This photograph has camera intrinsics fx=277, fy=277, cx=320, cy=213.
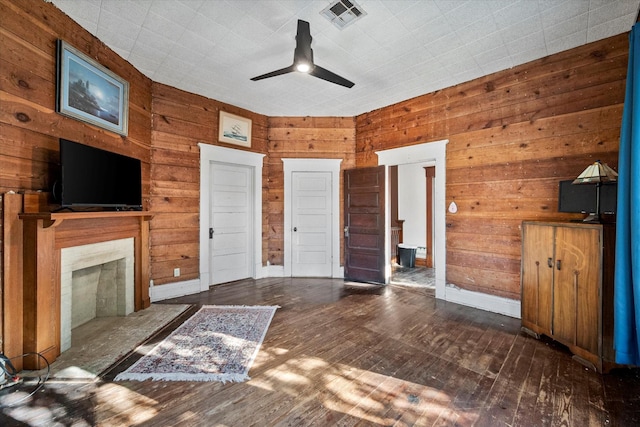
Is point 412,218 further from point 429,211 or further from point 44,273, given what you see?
point 44,273

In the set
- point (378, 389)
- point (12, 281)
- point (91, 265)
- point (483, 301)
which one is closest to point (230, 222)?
point (91, 265)

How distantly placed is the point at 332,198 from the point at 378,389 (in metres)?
3.40

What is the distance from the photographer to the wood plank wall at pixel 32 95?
2012 mm

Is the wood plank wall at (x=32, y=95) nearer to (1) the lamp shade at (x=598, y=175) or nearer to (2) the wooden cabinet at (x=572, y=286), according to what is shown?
(2) the wooden cabinet at (x=572, y=286)

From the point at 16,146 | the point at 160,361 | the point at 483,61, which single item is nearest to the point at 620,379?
the point at 483,61

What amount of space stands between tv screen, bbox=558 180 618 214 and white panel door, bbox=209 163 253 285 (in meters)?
4.19

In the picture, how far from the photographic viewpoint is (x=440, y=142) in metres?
3.83

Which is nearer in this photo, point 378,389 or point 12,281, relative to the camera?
point 378,389

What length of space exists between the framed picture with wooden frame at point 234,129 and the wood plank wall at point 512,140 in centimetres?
262

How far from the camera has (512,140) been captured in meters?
3.22

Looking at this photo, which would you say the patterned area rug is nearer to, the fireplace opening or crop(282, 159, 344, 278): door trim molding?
the fireplace opening

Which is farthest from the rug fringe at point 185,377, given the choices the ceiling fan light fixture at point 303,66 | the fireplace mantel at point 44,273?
the ceiling fan light fixture at point 303,66

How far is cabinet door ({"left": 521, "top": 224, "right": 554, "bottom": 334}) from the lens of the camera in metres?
2.53

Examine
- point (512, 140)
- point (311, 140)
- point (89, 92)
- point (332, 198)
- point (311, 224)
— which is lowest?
point (311, 224)
